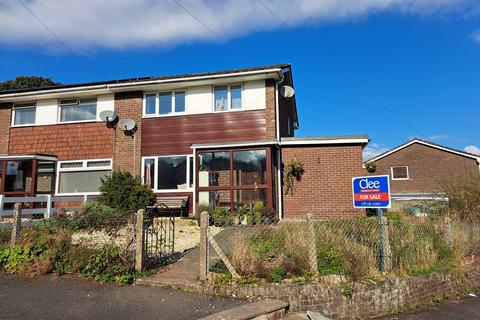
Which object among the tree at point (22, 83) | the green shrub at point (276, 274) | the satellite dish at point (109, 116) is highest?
the tree at point (22, 83)

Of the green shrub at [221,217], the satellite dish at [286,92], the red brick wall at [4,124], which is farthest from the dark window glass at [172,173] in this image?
the red brick wall at [4,124]

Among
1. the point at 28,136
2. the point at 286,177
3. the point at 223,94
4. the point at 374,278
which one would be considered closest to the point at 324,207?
the point at 286,177

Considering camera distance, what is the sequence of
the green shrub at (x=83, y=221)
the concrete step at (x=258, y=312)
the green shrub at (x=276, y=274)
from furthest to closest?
the green shrub at (x=83, y=221) → the green shrub at (x=276, y=274) → the concrete step at (x=258, y=312)

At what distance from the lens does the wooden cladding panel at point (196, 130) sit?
14.4 meters

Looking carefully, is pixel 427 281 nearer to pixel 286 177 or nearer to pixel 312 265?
pixel 312 265

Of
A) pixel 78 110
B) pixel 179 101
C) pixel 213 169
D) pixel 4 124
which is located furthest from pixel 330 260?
pixel 4 124

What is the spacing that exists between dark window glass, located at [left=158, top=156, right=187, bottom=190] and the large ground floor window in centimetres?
159

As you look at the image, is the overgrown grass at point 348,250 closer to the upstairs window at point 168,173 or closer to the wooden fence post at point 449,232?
the wooden fence post at point 449,232

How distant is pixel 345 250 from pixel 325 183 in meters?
7.22

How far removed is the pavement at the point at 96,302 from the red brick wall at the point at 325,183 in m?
8.61

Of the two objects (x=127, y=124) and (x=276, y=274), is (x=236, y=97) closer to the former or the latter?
(x=127, y=124)

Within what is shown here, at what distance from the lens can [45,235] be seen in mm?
7438

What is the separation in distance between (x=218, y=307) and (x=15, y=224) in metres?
5.08

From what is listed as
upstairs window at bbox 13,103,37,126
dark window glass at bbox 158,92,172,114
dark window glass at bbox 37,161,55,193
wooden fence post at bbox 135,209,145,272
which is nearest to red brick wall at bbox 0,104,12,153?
upstairs window at bbox 13,103,37,126
